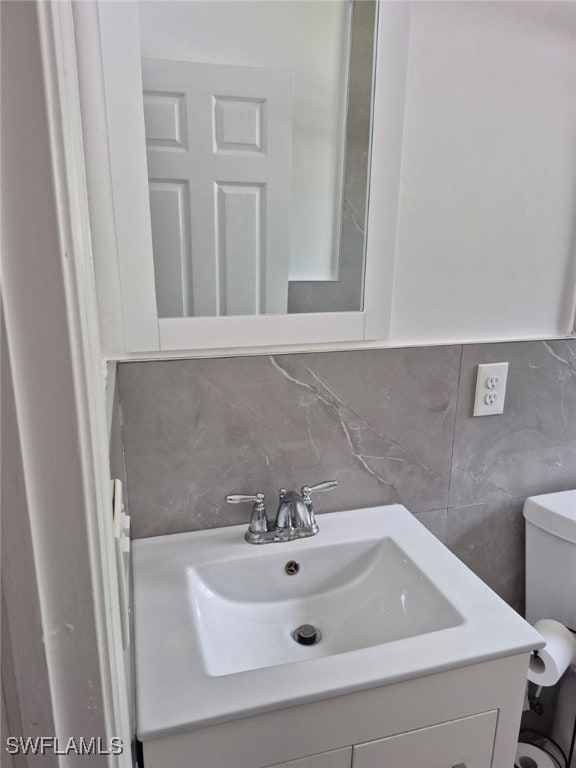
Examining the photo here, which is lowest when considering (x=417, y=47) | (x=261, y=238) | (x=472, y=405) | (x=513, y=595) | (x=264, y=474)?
(x=513, y=595)

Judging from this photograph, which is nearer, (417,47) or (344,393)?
(417,47)

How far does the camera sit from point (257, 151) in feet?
3.29

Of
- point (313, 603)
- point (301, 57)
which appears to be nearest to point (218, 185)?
point (301, 57)

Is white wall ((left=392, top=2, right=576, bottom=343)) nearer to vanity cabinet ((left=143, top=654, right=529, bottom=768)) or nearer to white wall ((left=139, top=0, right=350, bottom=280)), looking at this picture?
white wall ((left=139, top=0, right=350, bottom=280))

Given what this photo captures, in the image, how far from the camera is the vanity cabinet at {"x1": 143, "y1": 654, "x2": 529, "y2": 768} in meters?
0.70

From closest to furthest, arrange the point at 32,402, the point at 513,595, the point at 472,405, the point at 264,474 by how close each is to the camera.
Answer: the point at 32,402 → the point at 264,474 → the point at 472,405 → the point at 513,595

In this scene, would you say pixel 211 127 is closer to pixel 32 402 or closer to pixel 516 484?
pixel 32 402

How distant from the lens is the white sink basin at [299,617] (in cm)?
72

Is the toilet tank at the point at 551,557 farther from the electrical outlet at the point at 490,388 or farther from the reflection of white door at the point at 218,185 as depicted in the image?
the reflection of white door at the point at 218,185

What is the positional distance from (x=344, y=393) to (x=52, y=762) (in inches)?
32.6

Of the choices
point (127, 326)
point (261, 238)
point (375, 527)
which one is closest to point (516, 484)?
point (375, 527)

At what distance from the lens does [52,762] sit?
1.29 ft

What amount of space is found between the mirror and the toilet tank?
674 millimetres

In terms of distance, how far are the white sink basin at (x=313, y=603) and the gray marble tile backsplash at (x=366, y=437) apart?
0.43 feet
